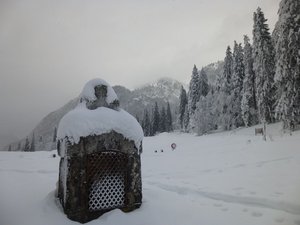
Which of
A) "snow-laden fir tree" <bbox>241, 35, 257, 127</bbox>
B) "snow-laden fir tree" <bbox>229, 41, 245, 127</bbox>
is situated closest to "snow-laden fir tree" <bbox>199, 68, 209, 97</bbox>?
"snow-laden fir tree" <bbox>229, 41, 245, 127</bbox>

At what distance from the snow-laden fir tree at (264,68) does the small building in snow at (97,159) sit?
27113 mm

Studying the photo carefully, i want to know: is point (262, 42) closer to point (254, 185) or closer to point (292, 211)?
point (254, 185)

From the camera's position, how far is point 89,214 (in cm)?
544

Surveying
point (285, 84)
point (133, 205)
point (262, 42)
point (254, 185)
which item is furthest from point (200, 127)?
point (133, 205)

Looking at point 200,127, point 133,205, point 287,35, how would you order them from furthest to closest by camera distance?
point 200,127 → point 287,35 → point 133,205

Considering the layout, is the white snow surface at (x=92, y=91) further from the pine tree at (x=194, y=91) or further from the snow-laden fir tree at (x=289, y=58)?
the pine tree at (x=194, y=91)

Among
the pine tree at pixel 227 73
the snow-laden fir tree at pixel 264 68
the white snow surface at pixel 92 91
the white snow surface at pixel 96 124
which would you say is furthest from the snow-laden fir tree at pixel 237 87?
the white snow surface at pixel 96 124

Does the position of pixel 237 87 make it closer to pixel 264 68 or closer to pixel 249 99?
pixel 249 99

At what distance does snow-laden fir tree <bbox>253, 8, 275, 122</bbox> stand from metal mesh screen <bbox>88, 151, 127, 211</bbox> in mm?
27199

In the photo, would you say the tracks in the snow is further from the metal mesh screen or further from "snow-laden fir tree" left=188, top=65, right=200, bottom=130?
"snow-laden fir tree" left=188, top=65, right=200, bottom=130

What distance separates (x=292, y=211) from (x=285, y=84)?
42.1ft

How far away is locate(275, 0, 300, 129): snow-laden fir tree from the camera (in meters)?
15.5

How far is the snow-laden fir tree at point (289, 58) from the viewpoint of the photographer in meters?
15.5

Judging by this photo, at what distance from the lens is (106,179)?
19.6 feet
